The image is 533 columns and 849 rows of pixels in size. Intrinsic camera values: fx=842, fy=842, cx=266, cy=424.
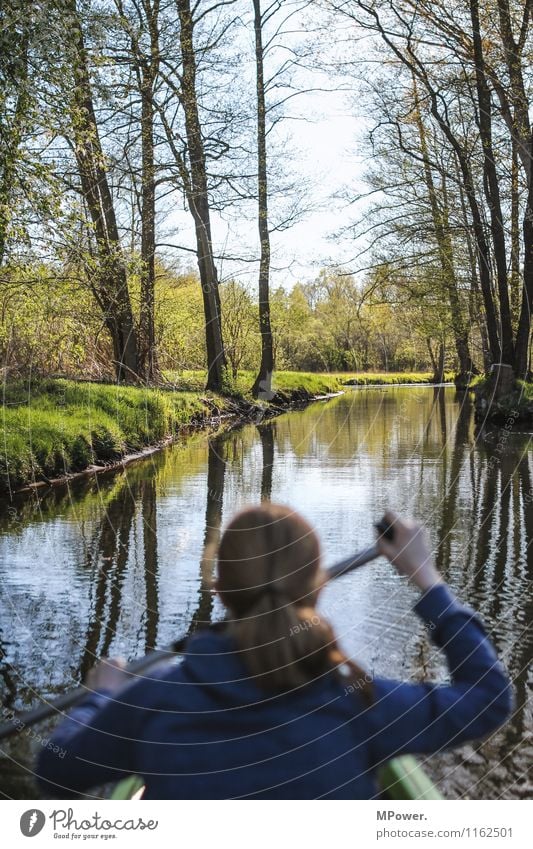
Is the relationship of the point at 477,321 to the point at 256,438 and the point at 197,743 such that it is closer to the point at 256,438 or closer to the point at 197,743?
the point at 256,438

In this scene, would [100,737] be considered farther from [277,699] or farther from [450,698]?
[450,698]

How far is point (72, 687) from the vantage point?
2691 millimetres

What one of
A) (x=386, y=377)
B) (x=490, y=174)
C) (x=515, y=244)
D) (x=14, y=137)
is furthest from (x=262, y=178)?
(x=515, y=244)

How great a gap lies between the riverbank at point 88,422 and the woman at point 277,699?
550cm

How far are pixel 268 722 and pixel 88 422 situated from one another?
671cm

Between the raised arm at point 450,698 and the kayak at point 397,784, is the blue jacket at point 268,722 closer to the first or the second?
the raised arm at point 450,698

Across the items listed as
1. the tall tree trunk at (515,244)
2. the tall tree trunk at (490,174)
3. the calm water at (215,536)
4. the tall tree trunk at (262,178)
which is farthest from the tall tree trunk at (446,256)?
the tall tree trunk at (262,178)

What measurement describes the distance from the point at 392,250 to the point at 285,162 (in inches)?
185

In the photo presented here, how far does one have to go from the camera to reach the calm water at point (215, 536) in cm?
271

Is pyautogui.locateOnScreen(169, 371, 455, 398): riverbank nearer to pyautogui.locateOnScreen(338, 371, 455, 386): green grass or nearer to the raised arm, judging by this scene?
pyautogui.locateOnScreen(338, 371, 455, 386): green grass
